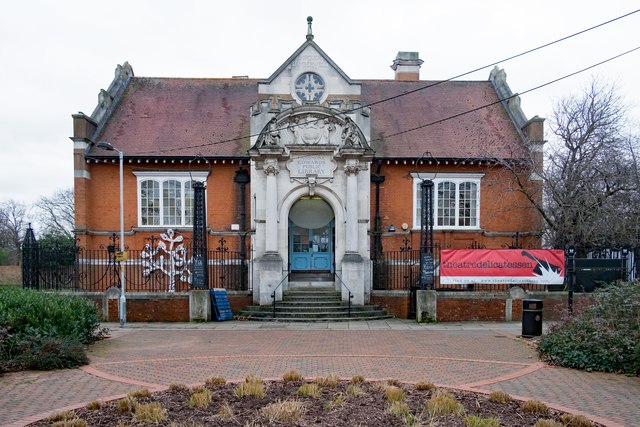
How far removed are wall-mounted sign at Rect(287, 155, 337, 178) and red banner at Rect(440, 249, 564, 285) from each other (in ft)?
17.1

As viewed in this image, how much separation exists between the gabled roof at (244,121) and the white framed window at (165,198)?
3.27ft

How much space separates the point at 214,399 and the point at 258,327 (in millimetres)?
9106

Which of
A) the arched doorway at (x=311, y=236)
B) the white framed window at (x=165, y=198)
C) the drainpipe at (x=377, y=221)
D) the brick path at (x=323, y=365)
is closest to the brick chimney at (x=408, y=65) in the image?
the drainpipe at (x=377, y=221)

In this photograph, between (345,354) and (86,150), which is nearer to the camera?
(345,354)

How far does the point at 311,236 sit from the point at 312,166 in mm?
3461

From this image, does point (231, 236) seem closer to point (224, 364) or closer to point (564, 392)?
point (224, 364)

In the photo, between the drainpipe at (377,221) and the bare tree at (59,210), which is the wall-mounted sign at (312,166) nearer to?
the drainpipe at (377,221)

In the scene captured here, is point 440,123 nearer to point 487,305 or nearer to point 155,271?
point 487,305

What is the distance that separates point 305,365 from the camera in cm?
1058

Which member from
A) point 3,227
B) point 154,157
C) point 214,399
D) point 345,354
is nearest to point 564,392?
point 345,354

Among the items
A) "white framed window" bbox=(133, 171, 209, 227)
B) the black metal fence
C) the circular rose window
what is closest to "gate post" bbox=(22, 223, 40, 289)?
the black metal fence

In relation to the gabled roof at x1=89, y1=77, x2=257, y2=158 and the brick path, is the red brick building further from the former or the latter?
the brick path

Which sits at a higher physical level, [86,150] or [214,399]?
[86,150]

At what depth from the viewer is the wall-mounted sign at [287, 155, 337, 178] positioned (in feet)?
65.2
